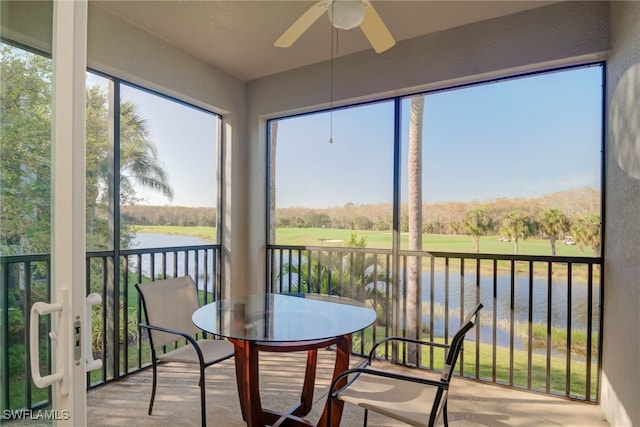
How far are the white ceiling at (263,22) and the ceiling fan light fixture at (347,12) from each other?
788 mm

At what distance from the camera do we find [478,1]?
Result: 2451mm

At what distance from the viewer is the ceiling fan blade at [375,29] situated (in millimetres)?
1865

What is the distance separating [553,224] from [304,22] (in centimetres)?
225

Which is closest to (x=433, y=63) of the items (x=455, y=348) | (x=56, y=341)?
(x=455, y=348)

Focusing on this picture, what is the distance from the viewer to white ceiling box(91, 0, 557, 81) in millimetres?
2516

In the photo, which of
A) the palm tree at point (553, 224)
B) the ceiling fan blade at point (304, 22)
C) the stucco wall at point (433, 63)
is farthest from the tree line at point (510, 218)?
the ceiling fan blade at point (304, 22)

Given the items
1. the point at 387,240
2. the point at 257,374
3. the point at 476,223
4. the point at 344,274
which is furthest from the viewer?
the point at 344,274

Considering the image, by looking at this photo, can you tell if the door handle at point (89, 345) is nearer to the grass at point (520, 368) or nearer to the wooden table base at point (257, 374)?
the wooden table base at point (257, 374)

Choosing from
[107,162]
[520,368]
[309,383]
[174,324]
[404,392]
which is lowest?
[520,368]

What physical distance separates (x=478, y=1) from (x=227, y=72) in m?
2.41

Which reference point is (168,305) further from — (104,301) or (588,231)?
(588,231)

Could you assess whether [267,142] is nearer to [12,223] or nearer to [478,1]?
[478,1]

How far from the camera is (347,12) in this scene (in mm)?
1832

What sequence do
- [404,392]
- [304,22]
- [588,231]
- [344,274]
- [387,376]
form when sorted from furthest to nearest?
[344,274]
[588,231]
[304,22]
[404,392]
[387,376]
